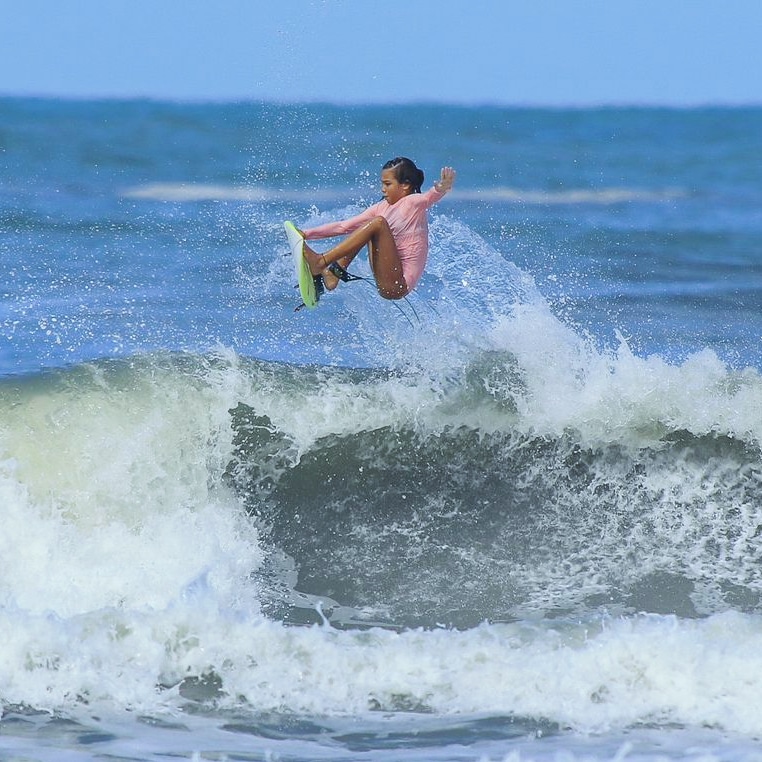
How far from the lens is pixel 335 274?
322 inches

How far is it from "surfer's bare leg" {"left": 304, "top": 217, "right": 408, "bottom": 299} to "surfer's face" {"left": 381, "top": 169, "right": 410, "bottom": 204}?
233 mm

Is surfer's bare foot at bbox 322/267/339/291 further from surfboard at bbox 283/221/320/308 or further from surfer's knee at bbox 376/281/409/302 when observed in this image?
surfer's knee at bbox 376/281/409/302

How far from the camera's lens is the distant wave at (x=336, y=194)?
26281 millimetres

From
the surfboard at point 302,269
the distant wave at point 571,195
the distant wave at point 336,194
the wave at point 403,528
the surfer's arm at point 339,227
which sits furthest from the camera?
the distant wave at point 571,195

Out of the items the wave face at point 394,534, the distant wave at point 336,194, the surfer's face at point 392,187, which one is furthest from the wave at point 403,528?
the distant wave at point 336,194

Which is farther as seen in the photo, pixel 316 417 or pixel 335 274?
pixel 316 417

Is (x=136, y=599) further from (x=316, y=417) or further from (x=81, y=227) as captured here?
(x=81, y=227)

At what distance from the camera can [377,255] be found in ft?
27.3

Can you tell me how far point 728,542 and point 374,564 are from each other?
2352 mm

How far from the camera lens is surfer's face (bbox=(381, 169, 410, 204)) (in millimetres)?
8367

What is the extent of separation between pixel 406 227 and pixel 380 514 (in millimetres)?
1980

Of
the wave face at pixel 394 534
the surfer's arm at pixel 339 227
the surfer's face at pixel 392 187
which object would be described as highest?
the surfer's face at pixel 392 187

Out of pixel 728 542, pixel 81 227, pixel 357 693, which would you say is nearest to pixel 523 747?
pixel 357 693

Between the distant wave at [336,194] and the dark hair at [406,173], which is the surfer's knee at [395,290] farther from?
the distant wave at [336,194]
